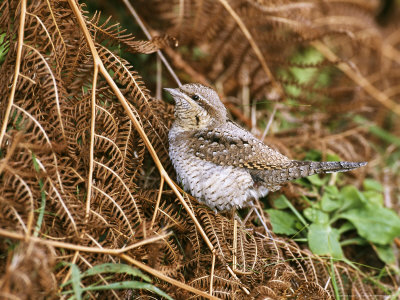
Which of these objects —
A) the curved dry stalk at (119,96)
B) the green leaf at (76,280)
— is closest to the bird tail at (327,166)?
the curved dry stalk at (119,96)

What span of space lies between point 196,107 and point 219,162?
0.51 meters

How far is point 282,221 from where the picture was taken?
3.18 meters

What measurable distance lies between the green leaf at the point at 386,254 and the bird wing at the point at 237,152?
1.32m

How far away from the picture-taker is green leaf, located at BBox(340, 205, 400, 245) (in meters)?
3.24

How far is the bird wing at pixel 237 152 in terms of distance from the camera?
9.13ft

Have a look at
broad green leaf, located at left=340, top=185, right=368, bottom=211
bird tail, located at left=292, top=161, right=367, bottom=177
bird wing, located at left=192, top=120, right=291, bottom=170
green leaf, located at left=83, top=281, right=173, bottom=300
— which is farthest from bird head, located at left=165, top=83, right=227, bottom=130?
broad green leaf, located at left=340, top=185, right=368, bottom=211

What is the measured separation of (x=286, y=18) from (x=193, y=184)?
7.31 ft

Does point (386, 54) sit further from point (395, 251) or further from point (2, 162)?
point (2, 162)

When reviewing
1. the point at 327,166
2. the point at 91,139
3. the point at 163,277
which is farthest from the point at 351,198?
the point at 91,139

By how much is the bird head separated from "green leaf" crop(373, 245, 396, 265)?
1877 mm

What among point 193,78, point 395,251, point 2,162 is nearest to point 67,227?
point 2,162

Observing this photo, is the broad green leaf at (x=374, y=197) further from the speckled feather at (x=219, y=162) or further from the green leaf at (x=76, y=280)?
the green leaf at (x=76, y=280)

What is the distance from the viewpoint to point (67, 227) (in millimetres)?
2084

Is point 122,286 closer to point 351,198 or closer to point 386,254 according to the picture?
point 351,198
